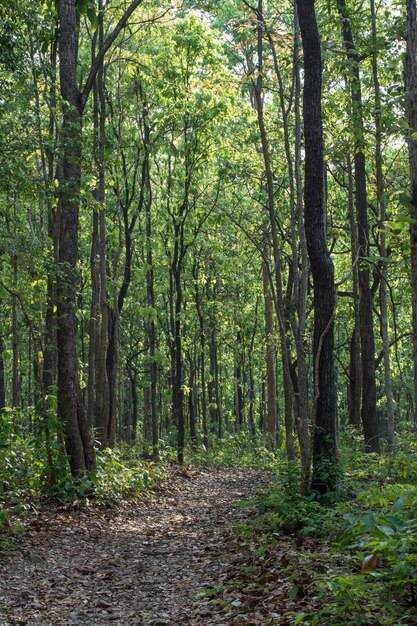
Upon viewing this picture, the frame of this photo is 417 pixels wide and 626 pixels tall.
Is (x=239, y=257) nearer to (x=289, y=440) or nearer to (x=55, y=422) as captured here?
(x=289, y=440)

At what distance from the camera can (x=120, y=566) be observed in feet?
26.7

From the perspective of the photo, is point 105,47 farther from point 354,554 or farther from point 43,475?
point 354,554

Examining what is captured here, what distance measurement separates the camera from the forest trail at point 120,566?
6.01 metres

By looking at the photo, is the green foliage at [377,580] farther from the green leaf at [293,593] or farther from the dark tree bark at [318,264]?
the dark tree bark at [318,264]

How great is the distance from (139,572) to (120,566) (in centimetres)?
41

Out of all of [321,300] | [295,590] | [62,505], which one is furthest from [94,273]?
[295,590]

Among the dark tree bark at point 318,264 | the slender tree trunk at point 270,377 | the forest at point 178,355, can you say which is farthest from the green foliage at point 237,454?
the dark tree bark at point 318,264

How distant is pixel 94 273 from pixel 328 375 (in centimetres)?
932

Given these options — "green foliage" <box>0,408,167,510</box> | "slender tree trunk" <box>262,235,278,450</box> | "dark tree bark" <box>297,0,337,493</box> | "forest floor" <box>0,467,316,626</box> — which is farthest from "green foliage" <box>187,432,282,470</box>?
"dark tree bark" <box>297,0,337,493</box>

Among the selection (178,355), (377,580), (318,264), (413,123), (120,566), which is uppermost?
(413,123)

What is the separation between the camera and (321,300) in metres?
9.38

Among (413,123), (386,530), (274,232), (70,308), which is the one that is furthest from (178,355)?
(386,530)

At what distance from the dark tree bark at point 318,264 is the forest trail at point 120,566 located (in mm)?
1905

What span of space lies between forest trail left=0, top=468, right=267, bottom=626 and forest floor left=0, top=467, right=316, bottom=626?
1 centimetres
